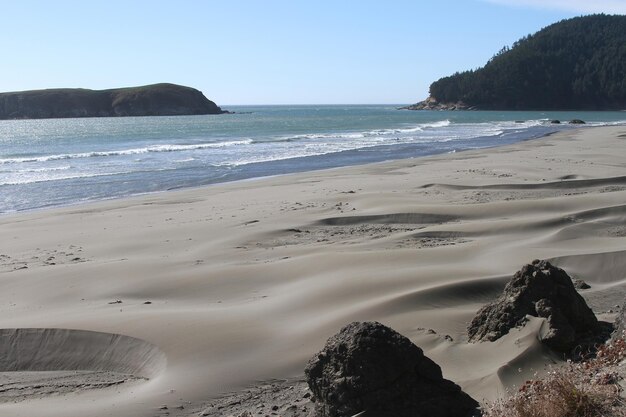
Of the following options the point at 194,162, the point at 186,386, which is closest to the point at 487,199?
the point at 186,386

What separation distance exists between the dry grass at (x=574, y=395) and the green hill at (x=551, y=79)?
137138 mm

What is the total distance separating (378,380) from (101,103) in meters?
140

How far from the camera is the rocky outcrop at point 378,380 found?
3682 mm

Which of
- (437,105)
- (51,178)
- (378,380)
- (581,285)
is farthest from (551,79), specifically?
(378,380)

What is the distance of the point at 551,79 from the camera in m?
140

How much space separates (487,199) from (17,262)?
7838mm

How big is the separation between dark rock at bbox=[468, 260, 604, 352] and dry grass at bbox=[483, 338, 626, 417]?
664 mm

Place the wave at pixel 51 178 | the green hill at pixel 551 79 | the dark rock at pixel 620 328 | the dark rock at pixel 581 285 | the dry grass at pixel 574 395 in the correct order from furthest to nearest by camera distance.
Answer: the green hill at pixel 551 79, the wave at pixel 51 178, the dark rock at pixel 581 285, the dark rock at pixel 620 328, the dry grass at pixel 574 395

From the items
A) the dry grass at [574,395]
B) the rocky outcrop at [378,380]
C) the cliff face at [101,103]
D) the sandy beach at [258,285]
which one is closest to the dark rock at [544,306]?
the sandy beach at [258,285]

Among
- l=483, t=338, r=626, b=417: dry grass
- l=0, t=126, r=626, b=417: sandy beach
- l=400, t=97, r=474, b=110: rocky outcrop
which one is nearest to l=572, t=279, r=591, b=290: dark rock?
l=0, t=126, r=626, b=417: sandy beach

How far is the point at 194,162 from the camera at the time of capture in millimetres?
27578

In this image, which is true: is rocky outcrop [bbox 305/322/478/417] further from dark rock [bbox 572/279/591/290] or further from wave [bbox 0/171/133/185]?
wave [bbox 0/171/133/185]

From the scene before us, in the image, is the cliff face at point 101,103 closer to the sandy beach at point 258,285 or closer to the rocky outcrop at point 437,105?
the rocky outcrop at point 437,105

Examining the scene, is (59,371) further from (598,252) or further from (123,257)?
(598,252)
